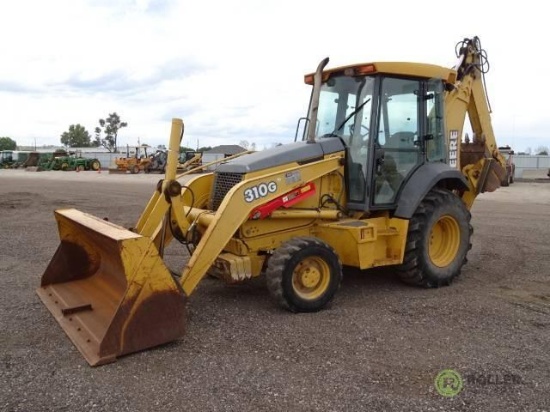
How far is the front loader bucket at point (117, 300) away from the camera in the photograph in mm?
4062

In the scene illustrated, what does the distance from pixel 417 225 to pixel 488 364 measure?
6.98ft

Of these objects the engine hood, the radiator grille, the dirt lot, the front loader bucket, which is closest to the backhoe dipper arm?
the dirt lot

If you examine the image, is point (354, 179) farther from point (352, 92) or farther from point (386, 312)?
point (386, 312)

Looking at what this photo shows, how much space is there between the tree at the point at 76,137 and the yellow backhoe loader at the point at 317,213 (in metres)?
112

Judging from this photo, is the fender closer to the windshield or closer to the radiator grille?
the windshield

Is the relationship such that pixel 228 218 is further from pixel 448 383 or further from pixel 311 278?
pixel 448 383

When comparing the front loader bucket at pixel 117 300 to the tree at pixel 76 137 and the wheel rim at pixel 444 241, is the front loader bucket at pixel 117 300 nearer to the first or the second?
the wheel rim at pixel 444 241

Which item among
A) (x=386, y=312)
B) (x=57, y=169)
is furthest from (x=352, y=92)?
A: (x=57, y=169)

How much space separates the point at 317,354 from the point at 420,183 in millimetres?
2619

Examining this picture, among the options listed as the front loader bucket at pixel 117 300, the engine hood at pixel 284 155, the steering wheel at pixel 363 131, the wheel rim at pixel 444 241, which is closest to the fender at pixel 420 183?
the wheel rim at pixel 444 241

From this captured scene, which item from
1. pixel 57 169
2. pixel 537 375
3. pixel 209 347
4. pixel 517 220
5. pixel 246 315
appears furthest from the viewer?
pixel 57 169

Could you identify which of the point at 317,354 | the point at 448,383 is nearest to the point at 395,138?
the point at 317,354

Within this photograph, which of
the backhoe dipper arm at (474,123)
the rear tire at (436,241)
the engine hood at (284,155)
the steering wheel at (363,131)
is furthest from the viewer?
the backhoe dipper arm at (474,123)

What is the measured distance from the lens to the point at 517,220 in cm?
1251
